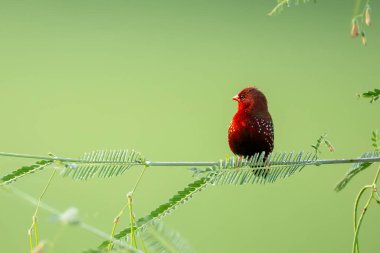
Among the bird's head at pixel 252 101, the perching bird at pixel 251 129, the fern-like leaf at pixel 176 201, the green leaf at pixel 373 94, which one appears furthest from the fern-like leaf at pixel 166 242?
the bird's head at pixel 252 101

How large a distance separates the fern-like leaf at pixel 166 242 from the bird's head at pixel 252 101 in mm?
695

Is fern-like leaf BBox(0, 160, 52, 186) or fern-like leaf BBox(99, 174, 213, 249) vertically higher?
fern-like leaf BBox(0, 160, 52, 186)

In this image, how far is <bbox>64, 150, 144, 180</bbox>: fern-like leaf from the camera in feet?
1.75

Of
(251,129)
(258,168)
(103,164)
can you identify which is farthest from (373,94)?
(251,129)

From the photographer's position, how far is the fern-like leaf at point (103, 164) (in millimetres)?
532

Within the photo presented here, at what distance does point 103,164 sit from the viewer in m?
0.54

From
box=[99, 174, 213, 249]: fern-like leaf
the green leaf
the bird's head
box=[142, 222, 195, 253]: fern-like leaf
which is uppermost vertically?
the bird's head

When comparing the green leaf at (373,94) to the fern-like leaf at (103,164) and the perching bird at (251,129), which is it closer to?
the fern-like leaf at (103,164)

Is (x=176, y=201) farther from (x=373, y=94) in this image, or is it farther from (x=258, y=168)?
(x=373, y=94)

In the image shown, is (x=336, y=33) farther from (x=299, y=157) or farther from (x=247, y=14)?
(x=299, y=157)

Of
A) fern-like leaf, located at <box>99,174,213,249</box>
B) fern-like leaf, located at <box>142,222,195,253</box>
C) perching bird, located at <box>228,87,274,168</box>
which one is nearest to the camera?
fern-like leaf, located at <box>142,222,195,253</box>

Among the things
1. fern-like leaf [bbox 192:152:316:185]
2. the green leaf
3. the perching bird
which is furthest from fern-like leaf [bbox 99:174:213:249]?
the perching bird

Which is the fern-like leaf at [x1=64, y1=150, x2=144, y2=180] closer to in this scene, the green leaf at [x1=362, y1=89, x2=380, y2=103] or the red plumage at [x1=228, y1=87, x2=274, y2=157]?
the green leaf at [x1=362, y1=89, x2=380, y2=103]

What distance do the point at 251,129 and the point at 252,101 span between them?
0.09 metres
